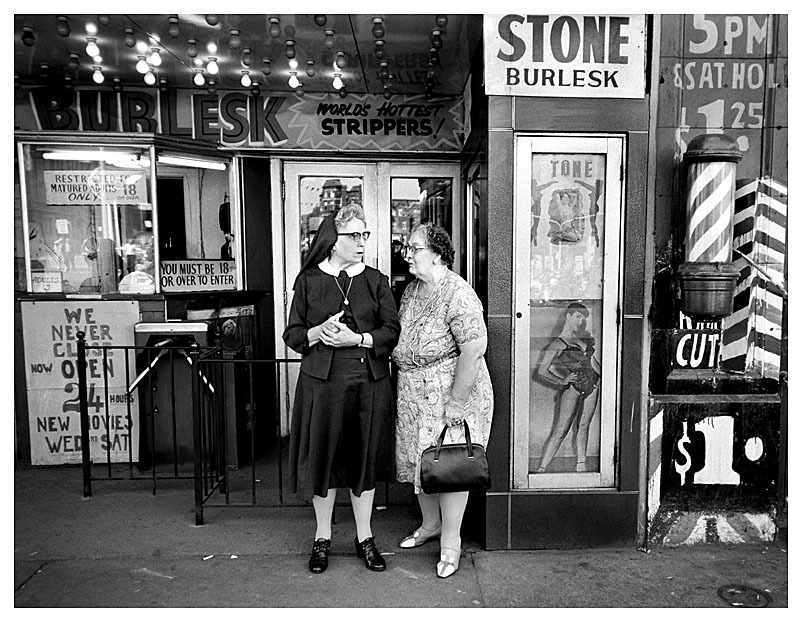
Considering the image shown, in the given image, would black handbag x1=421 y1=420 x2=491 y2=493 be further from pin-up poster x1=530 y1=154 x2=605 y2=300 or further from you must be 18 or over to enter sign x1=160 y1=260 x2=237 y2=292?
you must be 18 or over to enter sign x1=160 y1=260 x2=237 y2=292

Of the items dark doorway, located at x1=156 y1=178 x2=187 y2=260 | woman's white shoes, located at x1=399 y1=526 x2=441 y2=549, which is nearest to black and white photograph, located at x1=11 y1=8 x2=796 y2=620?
woman's white shoes, located at x1=399 y1=526 x2=441 y2=549

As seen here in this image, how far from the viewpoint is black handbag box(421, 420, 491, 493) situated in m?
3.25

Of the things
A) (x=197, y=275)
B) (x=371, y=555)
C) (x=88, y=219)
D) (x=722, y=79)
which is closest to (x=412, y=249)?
(x=371, y=555)

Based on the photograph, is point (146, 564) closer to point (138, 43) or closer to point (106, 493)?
point (106, 493)

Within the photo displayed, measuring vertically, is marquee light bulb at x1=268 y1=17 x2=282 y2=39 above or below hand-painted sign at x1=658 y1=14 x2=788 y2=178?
above

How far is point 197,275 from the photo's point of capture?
561cm

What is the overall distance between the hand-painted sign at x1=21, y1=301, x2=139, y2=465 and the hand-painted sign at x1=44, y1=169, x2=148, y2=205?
936mm

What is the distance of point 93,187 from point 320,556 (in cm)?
386

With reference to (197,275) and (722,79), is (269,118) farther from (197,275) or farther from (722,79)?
(722,79)

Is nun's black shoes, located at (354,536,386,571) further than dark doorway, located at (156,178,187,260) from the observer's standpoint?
No

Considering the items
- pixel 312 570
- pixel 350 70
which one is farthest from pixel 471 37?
pixel 312 570

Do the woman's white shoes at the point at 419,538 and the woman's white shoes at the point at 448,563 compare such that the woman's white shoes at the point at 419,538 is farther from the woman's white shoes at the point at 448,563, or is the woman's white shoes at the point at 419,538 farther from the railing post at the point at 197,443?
the railing post at the point at 197,443

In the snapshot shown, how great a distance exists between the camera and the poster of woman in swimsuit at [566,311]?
12.3 ft

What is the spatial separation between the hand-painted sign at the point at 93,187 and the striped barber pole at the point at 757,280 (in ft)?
15.7
